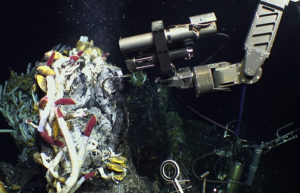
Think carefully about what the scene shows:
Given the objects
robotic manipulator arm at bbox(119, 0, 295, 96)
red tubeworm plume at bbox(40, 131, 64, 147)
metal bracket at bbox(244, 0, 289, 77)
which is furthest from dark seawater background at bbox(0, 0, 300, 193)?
red tubeworm plume at bbox(40, 131, 64, 147)

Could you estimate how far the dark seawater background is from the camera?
3754 mm

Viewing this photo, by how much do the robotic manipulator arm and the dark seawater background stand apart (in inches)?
58.2

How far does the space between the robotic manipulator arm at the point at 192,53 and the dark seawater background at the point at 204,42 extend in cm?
148

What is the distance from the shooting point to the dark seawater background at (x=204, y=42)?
375 centimetres

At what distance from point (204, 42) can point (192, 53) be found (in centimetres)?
206

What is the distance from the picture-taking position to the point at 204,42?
4.16m

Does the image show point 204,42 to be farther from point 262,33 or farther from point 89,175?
point 89,175

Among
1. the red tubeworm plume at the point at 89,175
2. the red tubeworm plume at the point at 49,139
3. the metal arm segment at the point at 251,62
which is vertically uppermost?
the metal arm segment at the point at 251,62

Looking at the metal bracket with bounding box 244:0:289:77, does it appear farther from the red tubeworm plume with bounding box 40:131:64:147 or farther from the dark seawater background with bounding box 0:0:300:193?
the red tubeworm plume with bounding box 40:131:64:147

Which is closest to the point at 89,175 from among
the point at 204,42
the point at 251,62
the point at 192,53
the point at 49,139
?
the point at 49,139

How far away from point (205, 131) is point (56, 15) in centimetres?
470

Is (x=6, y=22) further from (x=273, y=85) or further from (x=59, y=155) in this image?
(x=273, y=85)

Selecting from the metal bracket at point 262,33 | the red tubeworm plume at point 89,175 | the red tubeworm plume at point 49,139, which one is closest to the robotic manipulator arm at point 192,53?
the metal bracket at point 262,33

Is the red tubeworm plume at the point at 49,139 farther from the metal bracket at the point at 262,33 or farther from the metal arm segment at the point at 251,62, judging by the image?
the metal bracket at the point at 262,33
